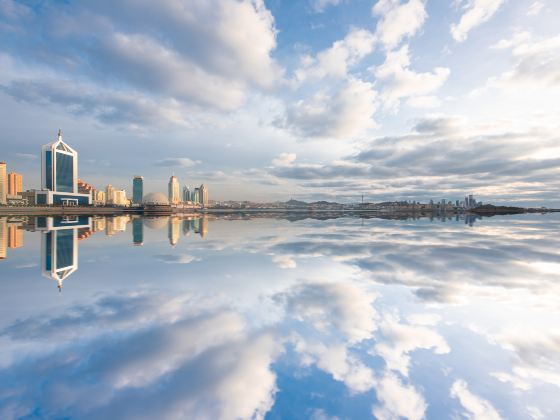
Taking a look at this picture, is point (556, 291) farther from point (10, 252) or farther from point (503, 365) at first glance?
point (10, 252)

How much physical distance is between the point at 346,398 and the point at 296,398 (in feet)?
4.19

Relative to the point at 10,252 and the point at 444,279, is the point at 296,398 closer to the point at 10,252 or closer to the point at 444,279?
the point at 444,279

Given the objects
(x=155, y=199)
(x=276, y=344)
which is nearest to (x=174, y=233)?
(x=276, y=344)

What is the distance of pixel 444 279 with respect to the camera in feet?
58.5

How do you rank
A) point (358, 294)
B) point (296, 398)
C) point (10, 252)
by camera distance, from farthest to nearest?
point (10, 252) → point (358, 294) → point (296, 398)

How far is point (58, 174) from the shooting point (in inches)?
6998

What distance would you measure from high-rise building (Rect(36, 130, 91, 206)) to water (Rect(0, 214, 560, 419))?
19460cm

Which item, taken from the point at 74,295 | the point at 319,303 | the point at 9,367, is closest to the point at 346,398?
the point at 319,303

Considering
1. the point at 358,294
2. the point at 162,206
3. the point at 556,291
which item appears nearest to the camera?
the point at 358,294

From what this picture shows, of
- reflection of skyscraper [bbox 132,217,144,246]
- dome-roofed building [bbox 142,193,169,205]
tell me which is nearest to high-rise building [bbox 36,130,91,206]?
dome-roofed building [bbox 142,193,169,205]

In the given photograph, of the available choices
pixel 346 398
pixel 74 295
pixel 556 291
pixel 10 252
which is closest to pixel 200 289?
pixel 74 295

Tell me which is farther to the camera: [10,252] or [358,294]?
[10,252]

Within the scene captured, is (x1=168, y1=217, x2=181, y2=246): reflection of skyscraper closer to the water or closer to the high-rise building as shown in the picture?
the water

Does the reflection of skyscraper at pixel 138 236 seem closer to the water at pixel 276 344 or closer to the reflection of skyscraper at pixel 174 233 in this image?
the reflection of skyscraper at pixel 174 233
